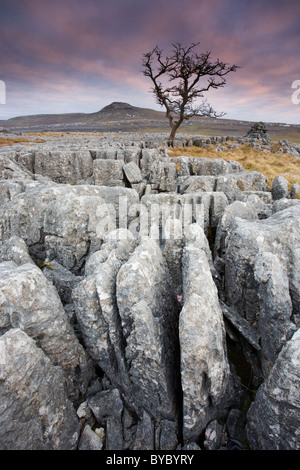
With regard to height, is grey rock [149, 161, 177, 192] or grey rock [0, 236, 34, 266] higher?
grey rock [149, 161, 177, 192]

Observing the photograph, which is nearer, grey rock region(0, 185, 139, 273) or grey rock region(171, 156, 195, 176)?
grey rock region(0, 185, 139, 273)

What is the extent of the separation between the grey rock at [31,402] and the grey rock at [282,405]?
13.6ft

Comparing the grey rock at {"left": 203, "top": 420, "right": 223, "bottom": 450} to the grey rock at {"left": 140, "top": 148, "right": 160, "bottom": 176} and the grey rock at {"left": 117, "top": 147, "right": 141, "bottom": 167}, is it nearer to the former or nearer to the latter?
the grey rock at {"left": 140, "top": 148, "right": 160, "bottom": 176}

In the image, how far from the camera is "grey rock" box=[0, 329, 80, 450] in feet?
15.7

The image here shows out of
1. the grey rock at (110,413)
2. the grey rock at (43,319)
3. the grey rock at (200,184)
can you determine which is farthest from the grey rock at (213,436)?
the grey rock at (200,184)

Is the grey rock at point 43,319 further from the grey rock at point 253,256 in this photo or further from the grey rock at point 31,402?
the grey rock at point 253,256

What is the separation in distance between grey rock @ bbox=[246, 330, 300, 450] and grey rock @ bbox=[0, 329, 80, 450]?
4.16 m

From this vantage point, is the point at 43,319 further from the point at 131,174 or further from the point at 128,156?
the point at 128,156

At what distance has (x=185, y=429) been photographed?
5.55 m

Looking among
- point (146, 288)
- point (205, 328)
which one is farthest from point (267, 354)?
point (146, 288)

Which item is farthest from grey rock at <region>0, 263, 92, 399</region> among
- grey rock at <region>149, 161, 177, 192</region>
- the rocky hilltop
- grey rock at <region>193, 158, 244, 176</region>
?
grey rock at <region>193, 158, 244, 176</region>

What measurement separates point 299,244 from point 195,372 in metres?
5.16

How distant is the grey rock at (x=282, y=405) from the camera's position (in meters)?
4.43
